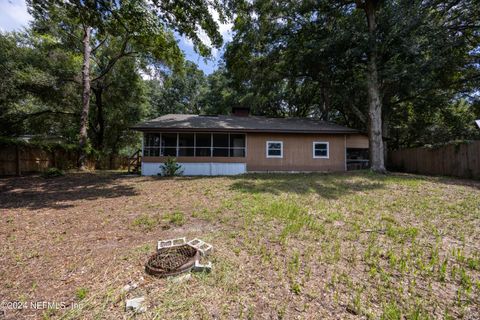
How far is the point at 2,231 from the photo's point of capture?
4.57m

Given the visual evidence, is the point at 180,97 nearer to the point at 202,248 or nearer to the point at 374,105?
the point at 374,105

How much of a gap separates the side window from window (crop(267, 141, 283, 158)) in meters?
2.19

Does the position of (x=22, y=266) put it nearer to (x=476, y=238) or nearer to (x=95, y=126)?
(x=476, y=238)

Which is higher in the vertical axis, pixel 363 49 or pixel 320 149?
pixel 363 49

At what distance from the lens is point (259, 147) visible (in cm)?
1409

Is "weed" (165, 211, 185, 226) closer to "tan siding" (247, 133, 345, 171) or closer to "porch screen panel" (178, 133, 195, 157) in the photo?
"tan siding" (247, 133, 345, 171)

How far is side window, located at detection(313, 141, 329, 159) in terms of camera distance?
14.3m

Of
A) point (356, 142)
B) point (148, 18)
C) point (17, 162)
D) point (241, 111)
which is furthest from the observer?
point (241, 111)

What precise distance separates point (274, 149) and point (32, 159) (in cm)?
1422

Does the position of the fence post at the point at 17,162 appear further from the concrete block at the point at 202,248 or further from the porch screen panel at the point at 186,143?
the concrete block at the point at 202,248

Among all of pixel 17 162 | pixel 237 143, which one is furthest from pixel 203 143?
pixel 17 162

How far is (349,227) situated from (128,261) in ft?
13.3

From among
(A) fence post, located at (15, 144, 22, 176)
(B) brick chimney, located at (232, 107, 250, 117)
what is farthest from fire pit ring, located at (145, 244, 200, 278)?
(B) brick chimney, located at (232, 107, 250, 117)

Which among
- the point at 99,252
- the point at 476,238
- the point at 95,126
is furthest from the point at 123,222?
the point at 95,126
